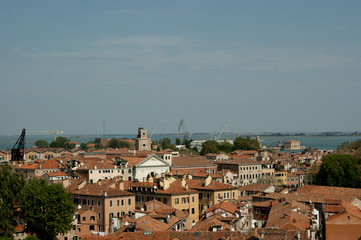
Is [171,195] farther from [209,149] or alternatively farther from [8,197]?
[209,149]

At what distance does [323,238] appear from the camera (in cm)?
2547

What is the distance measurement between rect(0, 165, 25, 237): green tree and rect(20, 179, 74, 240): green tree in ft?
3.11

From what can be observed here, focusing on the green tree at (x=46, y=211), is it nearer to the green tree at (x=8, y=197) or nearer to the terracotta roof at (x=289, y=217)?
the green tree at (x=8, y=197)

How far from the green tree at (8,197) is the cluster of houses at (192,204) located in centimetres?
146

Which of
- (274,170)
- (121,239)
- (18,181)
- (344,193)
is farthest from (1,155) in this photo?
(121,239)

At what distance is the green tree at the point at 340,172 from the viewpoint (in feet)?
170

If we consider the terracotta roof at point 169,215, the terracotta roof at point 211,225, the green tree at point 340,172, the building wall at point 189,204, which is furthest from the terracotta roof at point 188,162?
the terracotta roof at point 211,225

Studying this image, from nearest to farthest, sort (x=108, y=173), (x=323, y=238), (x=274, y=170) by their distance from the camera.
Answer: (x=323, y=238) → (x=108, y=173) → (x=274, y=170)

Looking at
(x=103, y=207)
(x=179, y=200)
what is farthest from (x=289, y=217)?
(x=103, y=207)

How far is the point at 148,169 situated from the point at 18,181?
2075 centimetres

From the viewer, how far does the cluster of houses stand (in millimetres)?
24547

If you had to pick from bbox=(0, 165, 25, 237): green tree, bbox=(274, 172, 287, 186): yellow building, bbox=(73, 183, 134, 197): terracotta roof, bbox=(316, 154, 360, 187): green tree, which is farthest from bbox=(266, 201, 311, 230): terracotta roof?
bbox=(274, 172, 287, 186): yellow building

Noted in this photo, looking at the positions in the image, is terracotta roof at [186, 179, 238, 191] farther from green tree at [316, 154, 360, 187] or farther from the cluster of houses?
green tree at [316, 154, 360, 187]

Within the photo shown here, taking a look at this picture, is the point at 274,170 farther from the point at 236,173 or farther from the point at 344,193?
the point at 344,193
